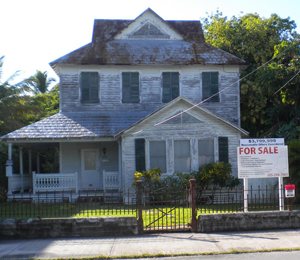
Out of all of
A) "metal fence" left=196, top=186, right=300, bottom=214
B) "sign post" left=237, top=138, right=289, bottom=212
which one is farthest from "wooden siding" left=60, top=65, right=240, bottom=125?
"sign post" left=237, top=138, right=289, bottom=212

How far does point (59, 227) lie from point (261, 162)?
5.87m

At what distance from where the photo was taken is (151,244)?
32.2 ft

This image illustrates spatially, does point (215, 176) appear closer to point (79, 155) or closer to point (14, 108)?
point (79, 155)

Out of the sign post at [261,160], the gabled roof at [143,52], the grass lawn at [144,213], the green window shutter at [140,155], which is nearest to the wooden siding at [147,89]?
the gabled roof at [143,52]

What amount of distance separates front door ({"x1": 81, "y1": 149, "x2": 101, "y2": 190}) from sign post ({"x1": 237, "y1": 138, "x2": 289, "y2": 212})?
988 cm

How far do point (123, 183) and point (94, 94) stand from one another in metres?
5.05

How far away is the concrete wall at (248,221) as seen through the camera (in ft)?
36.1

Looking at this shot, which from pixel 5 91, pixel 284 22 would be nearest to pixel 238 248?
pixel 5 91

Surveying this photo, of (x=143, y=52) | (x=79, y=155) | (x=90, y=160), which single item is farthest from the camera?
(x=143, y=52)

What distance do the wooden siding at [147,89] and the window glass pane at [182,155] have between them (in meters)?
3.18

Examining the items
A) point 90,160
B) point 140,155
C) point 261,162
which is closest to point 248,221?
point 261,162

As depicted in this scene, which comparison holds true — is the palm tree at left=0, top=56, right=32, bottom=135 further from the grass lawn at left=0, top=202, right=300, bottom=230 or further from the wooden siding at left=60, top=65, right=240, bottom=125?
the grass lawn at left=0, top=202, right=300, bottom=230

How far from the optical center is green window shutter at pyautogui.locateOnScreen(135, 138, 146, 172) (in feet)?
57.9

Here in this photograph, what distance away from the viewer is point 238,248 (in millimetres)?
9336
